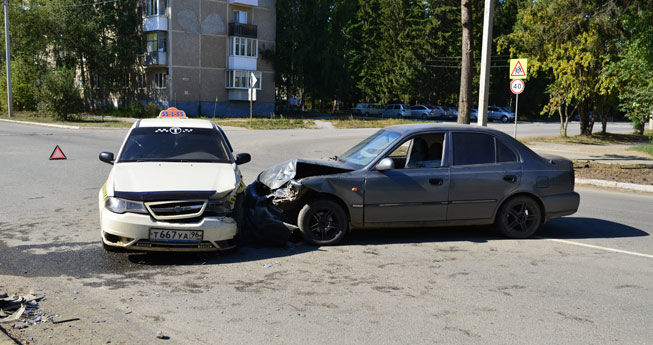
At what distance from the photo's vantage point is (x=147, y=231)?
18.9ft

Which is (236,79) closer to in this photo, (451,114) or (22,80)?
(22,80)

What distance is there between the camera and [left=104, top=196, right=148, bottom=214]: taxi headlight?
19.1ft

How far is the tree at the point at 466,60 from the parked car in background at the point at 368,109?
45.8m

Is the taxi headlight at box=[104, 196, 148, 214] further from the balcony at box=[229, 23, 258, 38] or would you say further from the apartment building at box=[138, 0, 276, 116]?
the balcony at box=[229, 23, 258, 38]

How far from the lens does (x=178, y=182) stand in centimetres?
618

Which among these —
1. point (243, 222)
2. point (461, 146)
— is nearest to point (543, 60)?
point (461, 146)

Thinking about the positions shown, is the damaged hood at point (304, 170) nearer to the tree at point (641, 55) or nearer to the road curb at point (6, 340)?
the road curb at point (6, 340)

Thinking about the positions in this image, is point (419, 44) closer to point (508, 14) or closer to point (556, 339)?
point (508, 14)

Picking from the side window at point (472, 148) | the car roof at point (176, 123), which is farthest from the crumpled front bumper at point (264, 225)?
the side window at point (472, 148)

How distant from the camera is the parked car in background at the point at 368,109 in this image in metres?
63.3

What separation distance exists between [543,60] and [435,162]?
21605mm

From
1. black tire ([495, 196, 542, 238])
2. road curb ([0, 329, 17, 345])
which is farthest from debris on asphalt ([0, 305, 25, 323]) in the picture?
black tire ([495, 196, 542, 238])

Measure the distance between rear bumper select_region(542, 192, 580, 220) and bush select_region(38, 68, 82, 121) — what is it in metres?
32.2

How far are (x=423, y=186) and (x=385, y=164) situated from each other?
63cm
